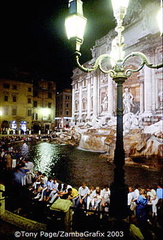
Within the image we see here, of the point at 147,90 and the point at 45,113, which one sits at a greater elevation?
the point at 147,90

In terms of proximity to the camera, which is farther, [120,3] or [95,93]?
[95,93]

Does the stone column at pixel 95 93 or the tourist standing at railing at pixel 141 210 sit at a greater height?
the stone column at pixel 95 93

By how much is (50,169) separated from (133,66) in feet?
65.8

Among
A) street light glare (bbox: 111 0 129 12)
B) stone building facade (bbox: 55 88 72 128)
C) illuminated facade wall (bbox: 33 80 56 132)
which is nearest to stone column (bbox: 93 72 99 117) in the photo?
illuminated facade wall (bbox: 33 80 56 132)

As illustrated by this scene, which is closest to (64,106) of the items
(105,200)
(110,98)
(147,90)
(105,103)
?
(105,103)

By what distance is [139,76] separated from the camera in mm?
23297

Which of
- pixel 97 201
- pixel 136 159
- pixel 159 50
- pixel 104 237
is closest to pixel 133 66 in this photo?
pixel 159 50

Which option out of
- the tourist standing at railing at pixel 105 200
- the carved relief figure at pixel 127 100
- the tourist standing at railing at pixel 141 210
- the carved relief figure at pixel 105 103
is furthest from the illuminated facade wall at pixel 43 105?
the tourist standing at railing at pixel 141 210

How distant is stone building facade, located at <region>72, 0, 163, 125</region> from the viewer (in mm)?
21109

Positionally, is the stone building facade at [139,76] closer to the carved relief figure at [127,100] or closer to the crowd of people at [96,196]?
the carved relief figure at [127,100]

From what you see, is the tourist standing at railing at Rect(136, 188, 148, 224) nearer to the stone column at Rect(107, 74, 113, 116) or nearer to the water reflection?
the water reflection

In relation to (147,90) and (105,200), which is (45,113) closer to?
(147,90)

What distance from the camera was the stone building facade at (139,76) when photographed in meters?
21.1

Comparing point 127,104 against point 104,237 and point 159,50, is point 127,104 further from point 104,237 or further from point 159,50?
point 104,237
